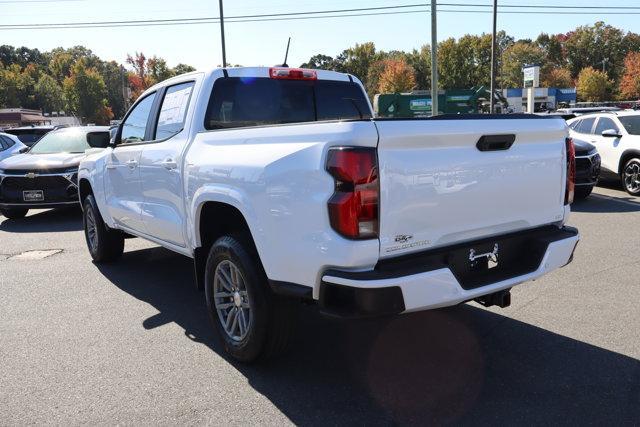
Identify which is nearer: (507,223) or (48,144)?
(507,223)

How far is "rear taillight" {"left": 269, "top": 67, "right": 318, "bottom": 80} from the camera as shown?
4699 mm

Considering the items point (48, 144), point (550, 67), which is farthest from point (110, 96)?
point (48, 144)

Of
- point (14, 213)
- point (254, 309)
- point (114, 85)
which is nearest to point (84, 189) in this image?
point (254, 309)

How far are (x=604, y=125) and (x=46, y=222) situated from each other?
36.9ft

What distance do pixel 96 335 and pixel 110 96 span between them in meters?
125

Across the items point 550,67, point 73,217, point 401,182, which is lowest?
point 73,217

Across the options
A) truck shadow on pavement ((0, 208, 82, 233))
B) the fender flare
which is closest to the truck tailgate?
the fender flare

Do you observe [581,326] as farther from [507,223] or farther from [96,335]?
[96,335]

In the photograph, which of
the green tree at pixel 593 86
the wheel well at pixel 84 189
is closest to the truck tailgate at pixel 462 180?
the wheel well at pixel 84 189

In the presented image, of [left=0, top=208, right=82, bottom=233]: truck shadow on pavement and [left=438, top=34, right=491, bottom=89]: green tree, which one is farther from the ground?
[left=438, top=34, right=491, bottom=89]: green tree

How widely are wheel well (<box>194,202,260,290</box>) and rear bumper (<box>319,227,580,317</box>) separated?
2.94ft

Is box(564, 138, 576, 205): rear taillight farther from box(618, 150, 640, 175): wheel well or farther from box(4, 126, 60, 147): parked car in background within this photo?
box(4, 126, 60, 147): parked car in background

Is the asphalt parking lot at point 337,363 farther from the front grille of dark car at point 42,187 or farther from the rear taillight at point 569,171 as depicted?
the front grille of dark car at point 42,187

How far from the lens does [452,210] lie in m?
3.11
